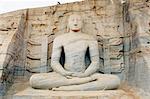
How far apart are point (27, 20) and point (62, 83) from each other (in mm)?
1901

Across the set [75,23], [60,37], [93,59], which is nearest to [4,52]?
[60,37]

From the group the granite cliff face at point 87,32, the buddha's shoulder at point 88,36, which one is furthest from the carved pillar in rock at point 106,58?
the buddha's shoulder at point 88,36

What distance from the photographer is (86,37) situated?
5887 millimetres

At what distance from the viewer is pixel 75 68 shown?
5.62 metres

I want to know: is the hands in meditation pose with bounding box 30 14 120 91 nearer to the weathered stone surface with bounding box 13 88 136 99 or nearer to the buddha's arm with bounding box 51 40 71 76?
the buddha's arm with bounding box 51 40 71 76

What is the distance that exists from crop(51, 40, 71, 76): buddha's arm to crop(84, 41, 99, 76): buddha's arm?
0.39 m

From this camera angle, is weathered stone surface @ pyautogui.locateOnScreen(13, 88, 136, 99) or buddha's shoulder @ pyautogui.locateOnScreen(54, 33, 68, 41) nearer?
weathered stone surface @ pyautogui.locateOnScreen(13, 88, 136, 99)

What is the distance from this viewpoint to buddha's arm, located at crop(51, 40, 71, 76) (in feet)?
17.8

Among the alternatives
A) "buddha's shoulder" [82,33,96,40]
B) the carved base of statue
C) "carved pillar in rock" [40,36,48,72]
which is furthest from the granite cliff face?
the carved base of statue

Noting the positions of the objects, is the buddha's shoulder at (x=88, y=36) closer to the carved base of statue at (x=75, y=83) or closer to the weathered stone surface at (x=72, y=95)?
the carved base of statue at (x=75, y=83)

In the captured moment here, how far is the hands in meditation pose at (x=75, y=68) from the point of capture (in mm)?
4984

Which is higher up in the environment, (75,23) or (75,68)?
(75,23)

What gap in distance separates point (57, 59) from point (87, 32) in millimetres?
959

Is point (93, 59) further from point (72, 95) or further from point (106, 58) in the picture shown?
point (72, 95)
